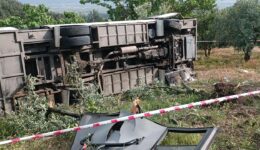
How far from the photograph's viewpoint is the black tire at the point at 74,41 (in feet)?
33.4

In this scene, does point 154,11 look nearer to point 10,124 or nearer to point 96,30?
point 96,30

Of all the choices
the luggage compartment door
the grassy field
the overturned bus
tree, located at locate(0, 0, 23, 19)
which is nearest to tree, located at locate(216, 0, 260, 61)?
the overturned bus

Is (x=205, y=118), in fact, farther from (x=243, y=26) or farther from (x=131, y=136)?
(x=243, y=26)

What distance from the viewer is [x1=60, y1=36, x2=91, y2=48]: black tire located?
401 inches

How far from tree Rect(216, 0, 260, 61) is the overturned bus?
12291mm

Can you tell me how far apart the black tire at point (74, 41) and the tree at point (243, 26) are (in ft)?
59.7

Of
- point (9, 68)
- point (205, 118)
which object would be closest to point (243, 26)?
point (205, 118)

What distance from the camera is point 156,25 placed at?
13.4 metres

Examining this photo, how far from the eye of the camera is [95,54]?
11.6m

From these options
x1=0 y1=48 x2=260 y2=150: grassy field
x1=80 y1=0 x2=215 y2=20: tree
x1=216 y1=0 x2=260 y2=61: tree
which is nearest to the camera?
x1=0 y1=48 x2=260 y2=150: grassy field

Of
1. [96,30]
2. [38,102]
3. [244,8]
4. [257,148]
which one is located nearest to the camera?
[257,148]

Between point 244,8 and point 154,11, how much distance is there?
23.5 ft

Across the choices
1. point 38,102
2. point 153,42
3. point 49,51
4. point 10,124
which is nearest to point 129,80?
point 153,42

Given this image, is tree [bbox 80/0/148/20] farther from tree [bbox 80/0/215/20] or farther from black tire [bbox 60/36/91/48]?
black tire [bbox 60/36/91/48]
